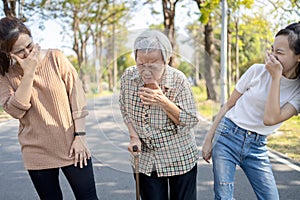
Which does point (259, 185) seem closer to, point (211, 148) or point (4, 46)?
point (211, 148)

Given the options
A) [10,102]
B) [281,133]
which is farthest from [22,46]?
[281,133]

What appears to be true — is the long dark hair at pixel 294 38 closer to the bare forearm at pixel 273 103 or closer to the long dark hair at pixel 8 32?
the bare forearm at pixel 273 103

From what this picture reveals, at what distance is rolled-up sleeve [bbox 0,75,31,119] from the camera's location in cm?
191

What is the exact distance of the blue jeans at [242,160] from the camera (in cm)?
211

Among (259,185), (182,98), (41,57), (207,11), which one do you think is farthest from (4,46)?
(207,11)

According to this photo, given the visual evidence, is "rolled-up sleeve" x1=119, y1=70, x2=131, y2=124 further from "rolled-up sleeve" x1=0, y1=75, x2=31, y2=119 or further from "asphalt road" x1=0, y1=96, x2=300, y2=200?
"rolled-up sleeve" x1=0, y1=75, x2=31, y2=119

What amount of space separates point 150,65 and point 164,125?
350mm

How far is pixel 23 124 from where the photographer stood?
2055 mm

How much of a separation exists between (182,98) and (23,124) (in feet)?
3.02

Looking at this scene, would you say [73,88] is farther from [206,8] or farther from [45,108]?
[206,8]

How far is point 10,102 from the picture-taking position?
1933 mm

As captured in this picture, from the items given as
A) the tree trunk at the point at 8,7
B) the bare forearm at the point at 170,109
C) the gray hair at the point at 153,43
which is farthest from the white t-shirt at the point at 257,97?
the tree trunk at the point at 8,7

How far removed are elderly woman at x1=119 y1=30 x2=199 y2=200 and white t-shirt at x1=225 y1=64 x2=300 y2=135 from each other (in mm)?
351

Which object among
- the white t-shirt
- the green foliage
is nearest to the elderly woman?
the white t-shirt
